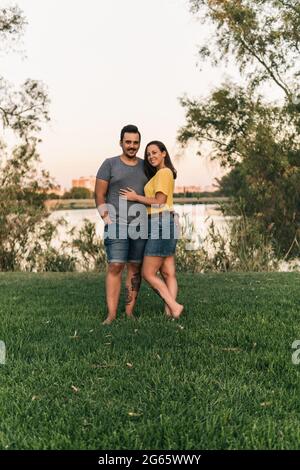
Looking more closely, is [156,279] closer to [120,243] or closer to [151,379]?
[120,243]

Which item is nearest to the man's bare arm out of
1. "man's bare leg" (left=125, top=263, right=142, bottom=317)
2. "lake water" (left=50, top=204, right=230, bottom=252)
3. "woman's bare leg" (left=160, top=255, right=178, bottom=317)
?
"man's bare leg" (left=125, top=263, right=142, bottom=317)

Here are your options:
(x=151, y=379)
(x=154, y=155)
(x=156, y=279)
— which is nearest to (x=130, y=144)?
(x=154, y=155)

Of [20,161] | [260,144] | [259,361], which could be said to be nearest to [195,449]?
[259,361]

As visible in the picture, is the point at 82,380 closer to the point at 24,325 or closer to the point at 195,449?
the point at 195,449

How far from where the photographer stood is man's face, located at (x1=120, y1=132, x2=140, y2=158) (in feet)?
19.3

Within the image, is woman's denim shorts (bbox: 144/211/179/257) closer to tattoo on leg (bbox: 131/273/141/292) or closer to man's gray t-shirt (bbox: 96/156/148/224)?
man's gray t-shirt (bbox: 96/156/148/224)

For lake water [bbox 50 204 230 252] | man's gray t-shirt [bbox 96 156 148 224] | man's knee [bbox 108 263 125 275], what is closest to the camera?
man's gray t-shirt [bbox 96 156 148 224]

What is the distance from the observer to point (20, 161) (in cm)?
1653

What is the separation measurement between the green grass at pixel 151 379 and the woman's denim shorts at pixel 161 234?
690mm

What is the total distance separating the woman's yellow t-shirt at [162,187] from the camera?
222 inches

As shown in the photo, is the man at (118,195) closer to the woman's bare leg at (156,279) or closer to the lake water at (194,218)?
the woman's bare leg at (156,279)

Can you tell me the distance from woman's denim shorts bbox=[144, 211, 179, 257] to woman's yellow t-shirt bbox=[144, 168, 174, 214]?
0.06 metres

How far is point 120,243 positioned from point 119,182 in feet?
1.96
